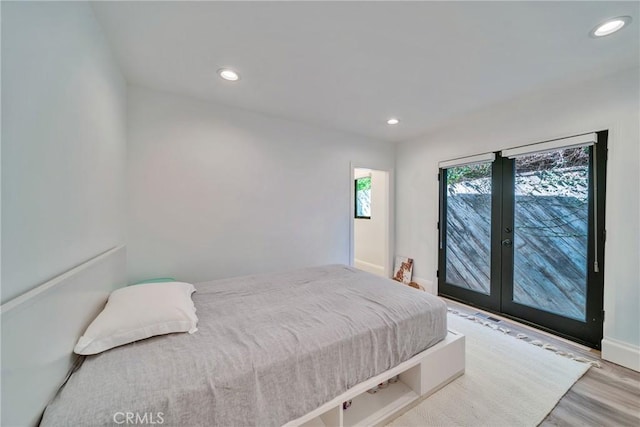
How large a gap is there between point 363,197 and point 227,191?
10.9 ft

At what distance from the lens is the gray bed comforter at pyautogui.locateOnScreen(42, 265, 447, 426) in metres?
0.92

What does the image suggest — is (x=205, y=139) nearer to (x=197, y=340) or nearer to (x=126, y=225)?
(x=126, y=225)

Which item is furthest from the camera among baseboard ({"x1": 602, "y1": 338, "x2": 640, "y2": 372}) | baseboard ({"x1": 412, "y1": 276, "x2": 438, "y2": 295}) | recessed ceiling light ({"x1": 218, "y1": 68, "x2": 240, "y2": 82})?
baseboard ({"x1": 412, "y1": 276, "x2": 438, "y2": 295})

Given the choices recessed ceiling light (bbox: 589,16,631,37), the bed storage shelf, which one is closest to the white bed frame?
the bed storage shelf

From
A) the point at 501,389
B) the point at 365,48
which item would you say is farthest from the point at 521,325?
the point at 365,48

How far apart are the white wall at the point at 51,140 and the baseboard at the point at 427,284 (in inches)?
156

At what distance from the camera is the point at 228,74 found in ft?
7.11

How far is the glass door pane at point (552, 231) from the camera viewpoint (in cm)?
240

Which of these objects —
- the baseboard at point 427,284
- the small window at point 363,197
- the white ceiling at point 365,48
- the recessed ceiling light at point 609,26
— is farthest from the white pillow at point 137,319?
the small window at point 363,197

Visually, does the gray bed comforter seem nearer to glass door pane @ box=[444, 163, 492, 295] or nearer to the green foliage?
glass door pane @ box=[444, 163, 492, 295]

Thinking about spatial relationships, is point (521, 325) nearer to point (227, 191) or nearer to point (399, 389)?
point (399, 389)

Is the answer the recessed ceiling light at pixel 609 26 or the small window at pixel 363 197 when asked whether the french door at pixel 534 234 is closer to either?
the recessed ceiling light at pixel 609 26

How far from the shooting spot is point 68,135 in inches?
44.7

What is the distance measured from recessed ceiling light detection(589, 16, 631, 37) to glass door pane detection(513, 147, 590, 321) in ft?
3.73
